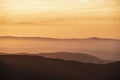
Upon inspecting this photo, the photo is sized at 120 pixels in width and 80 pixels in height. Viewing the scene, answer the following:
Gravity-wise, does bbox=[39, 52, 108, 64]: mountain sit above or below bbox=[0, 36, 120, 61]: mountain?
below

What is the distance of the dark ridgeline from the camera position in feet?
3.24

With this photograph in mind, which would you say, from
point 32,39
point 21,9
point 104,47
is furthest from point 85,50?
point 21,9

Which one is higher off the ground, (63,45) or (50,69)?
(63,45)

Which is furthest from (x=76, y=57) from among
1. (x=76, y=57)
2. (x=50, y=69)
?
(x=50, y=69)

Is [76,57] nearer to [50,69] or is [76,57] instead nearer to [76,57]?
[76,57]

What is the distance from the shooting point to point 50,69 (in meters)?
1.02

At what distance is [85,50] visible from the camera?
1.01m

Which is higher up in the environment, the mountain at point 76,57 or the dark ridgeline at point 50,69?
the mountain at point 76,57

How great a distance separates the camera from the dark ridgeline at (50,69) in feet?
3.24

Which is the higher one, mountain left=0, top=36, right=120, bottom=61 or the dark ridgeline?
mountain left=0, top=36, right=120, bottom=61

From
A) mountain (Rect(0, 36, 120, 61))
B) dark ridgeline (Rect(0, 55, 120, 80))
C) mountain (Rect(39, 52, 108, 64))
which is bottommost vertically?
dark ridgeline (Rect(0, 55, 120, 80))

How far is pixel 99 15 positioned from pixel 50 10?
27 centimetres

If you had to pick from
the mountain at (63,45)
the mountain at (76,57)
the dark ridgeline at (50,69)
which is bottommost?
the dark ridgeline at (50,69)

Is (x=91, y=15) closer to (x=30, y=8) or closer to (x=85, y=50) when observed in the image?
(x=85, y=50)
